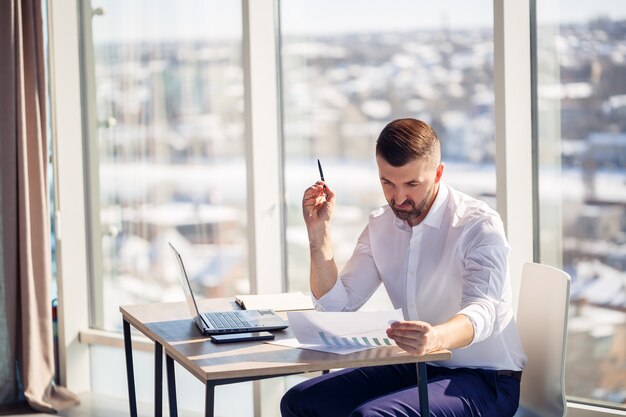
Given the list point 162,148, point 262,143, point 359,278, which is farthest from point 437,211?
point 162,148

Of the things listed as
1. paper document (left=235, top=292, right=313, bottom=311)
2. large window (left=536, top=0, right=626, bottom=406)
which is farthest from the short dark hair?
large window (left=536, top=0, right=626, bottom=406)

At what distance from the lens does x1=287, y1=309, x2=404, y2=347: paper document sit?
7.03 ft

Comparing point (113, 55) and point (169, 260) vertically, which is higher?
point (113, 55)

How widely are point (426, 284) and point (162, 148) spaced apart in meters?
2.14

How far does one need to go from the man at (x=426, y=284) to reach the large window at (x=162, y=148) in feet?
5.01

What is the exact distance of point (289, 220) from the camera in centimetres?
391

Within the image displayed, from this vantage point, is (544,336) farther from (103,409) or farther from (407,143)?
(103,409)

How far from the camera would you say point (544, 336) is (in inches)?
99.7

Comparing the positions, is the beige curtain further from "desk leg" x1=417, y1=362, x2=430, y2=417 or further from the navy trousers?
"desk leg" x1=417, y1=362, x2=430, y2=417

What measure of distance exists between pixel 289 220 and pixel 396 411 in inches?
70.7

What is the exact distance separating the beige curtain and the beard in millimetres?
2242

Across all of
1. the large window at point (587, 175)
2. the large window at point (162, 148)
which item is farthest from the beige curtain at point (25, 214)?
the large window at point (587, 175)

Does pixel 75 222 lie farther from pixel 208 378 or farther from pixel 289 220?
pixel 208 378

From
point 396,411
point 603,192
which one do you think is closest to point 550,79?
point 603,192
